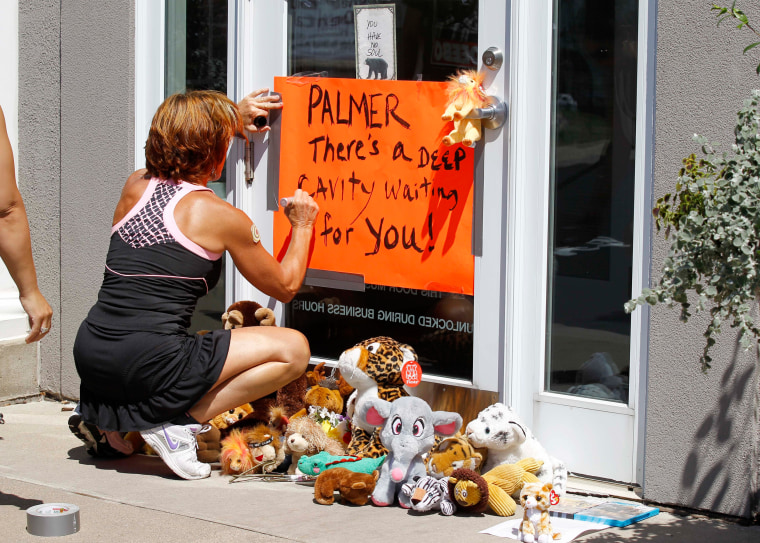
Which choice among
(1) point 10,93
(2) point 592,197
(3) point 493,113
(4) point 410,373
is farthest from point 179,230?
(1) point 10,93

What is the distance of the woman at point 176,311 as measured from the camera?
3771mm

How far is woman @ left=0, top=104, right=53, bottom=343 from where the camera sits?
3324 mm

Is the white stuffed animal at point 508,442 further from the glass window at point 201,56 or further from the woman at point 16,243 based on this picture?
the glass window at point 201,56

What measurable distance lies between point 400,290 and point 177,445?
1.15 metres

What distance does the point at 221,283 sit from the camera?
4.96m

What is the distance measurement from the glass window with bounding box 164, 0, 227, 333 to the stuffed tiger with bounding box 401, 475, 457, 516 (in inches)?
72.0

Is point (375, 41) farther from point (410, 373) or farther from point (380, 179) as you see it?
point (410, 373)

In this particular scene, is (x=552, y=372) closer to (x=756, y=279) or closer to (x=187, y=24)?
(x=756, y=279)

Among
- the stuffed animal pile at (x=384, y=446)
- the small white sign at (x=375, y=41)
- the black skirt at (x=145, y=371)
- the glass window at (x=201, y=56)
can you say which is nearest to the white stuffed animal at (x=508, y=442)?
the stuffed animal pile at (x=384, y=446)

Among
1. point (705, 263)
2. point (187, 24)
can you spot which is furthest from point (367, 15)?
point (705, 263)

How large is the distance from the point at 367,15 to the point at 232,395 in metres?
1.76

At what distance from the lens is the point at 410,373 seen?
3857 millimetres

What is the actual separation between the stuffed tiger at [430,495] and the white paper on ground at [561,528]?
191 millimetres

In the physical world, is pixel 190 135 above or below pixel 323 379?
above
